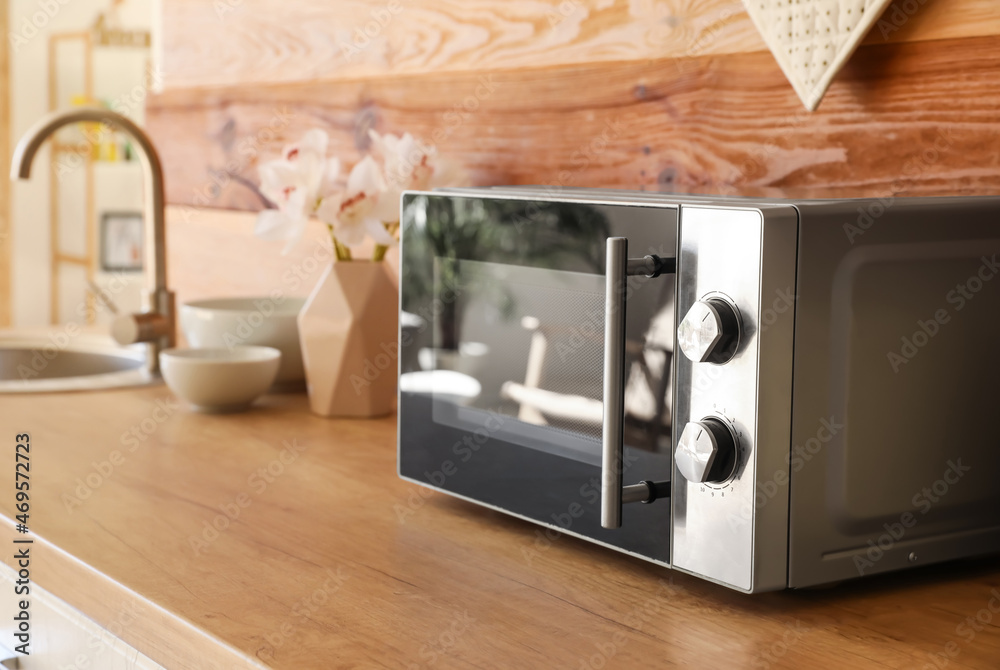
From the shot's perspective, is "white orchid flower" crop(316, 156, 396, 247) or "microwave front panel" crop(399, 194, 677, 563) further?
"white orchid flower" crop(316, 156, 396, 247)

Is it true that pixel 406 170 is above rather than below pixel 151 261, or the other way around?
above

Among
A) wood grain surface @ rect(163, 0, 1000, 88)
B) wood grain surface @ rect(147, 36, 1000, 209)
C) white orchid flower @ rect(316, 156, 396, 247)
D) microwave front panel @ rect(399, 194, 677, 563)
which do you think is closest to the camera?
microwave front panel @ rect(399, 194, 677, 563)

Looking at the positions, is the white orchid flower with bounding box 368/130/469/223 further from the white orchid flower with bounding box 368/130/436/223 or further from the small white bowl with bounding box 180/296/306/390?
the small white bowl with bounding box 180/296/306/390

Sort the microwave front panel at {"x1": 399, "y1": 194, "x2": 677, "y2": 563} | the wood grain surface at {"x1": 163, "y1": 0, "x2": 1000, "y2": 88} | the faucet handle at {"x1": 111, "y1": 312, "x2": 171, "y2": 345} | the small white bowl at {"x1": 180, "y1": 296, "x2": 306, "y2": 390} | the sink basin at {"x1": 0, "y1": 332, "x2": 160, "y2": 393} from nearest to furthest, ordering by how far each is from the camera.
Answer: the microwave front panel at {"x1": 399, "y1": 194, "x2": 677, "y2": 563}
the wood grain surface at {"x1": 163, "y1": 0, "x2": 1000, "y2": 88}
the small white bowl at {"x1": 180, "y1": 296, "x2": 306, "y2": 390}
the faucet handle at {"x1": 111, "y1": 312, "x2": 171, "y2": 345}
the sink basin at {"x1": 0, "y1": 332, "x2": 160, "y2": 393}

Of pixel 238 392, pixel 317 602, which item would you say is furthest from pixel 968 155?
pixel 238 392

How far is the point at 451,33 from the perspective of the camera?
151 centimetres

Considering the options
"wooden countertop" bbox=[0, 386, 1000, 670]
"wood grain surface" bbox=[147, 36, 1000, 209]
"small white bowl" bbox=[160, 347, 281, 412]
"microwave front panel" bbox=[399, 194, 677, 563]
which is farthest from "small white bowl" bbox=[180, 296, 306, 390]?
"microwave front panel" bbox=[399, 194, 677, 563]

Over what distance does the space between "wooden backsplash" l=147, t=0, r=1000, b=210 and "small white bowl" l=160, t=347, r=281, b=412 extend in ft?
1.30

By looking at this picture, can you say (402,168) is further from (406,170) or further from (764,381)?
(764,381)

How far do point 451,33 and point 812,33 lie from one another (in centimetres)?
63

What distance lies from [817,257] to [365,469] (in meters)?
0.60

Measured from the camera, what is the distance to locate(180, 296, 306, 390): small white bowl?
1566 millimetres

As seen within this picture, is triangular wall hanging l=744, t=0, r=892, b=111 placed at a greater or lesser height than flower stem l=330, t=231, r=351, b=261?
greater

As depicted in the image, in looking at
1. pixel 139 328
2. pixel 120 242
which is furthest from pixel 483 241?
pixel 120 242
